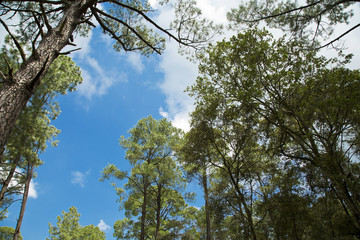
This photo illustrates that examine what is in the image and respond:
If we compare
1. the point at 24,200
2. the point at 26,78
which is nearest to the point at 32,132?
the point at 24,200

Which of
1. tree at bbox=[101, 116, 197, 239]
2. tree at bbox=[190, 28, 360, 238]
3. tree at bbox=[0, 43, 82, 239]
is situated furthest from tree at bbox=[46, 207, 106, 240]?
tree at bbox=[190, 28, 360, 238]

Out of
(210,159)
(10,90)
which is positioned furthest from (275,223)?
(10,90)

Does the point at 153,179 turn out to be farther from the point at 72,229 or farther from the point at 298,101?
the point at 72,229

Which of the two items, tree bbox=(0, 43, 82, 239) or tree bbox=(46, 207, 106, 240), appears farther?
tree bbox=(46, 207, 106, 240)

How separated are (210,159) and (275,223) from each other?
16.1ft

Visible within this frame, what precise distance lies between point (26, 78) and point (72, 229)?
26.0 m

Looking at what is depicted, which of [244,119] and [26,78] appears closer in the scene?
[26,78]

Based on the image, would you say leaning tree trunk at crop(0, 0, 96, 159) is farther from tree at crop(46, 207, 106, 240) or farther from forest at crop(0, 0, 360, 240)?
tree at crop(46, 207, 106, 240)

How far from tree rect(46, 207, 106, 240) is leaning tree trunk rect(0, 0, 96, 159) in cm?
2491

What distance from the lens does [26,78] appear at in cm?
309

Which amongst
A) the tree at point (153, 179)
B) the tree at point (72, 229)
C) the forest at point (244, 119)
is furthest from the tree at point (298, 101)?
the tree at point (72, 229)

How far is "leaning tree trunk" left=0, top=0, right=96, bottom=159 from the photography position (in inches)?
105

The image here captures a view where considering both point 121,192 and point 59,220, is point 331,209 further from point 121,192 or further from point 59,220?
point 59,220

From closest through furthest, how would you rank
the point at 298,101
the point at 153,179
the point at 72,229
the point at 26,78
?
1. the point at 26,78
2. the point at 298,101
3. the point at 153,179
4. the point at 72,229
